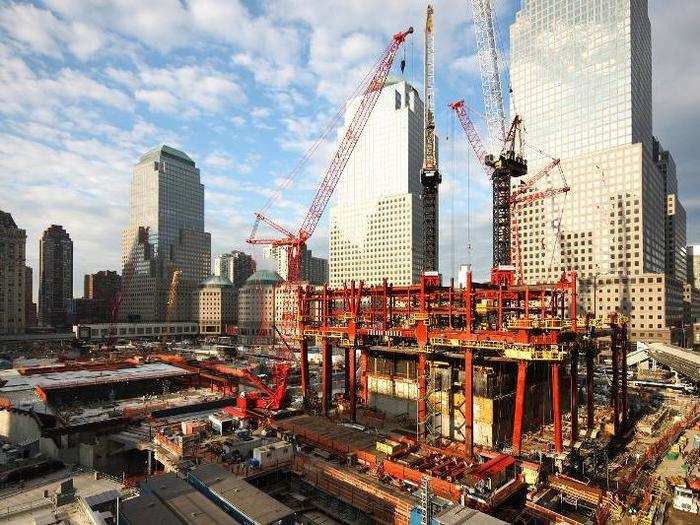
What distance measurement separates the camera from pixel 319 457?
52750mm

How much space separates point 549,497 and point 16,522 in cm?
4774

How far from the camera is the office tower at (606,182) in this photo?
16700 cm

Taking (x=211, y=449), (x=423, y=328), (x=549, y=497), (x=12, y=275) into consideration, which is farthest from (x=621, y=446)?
(x=12, y=275)

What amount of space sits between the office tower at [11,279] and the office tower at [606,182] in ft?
690

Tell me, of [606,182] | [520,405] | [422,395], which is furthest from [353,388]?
[606,182]

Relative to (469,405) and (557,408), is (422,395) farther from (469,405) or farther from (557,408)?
(557,408)

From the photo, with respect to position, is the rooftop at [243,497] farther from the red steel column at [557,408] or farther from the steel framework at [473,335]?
the red steel column at [557,408]

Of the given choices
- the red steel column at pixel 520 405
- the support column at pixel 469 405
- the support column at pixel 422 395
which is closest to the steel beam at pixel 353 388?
the support column at pixel 422 395

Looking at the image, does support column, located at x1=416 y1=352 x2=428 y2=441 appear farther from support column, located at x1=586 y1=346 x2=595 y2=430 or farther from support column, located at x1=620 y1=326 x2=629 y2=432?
support column, located at x1=620 y1=326 x2=629 y2=432

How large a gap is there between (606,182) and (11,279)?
785ft

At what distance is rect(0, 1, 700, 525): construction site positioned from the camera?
4053 centimetres

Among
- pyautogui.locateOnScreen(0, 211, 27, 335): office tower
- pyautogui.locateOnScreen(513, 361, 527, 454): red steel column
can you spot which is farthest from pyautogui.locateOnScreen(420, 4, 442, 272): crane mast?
pyautogui.locateOnScreen(0, 211, 27, 335): office tower

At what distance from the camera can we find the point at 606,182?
177 metres

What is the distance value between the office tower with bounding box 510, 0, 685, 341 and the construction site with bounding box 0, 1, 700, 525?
79162 millimetres
